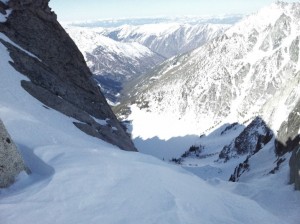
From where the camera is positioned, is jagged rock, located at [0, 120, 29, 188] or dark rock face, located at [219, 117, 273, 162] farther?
dark rock face, located at [219, 117, 273, 162]

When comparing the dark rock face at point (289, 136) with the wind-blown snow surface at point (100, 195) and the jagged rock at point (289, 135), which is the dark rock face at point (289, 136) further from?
the wind-blown snow surface at point (100, 195)

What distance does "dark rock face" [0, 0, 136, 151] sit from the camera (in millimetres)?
44281

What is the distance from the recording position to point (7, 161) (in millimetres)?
17094

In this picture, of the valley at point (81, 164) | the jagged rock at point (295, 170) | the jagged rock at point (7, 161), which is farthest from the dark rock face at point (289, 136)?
the jagged rock at point (7, 161)

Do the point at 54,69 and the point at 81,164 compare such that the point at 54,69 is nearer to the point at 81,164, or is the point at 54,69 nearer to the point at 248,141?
the point at 81,164

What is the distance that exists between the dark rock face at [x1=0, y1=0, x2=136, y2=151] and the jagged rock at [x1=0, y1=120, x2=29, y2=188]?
74.8 ft

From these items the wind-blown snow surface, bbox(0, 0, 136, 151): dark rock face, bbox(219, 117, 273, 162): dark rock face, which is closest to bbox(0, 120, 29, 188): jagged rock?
the wind-blown snow surface

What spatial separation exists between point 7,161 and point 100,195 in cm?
447

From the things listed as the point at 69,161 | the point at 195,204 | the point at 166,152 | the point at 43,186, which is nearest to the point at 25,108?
the point at 69,161

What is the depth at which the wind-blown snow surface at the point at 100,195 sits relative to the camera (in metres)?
14.6

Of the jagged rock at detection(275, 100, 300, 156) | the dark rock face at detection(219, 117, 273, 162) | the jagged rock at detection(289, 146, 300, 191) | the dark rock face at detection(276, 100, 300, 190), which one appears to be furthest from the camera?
the dark rock face at detection(219, 117, 273, 162)

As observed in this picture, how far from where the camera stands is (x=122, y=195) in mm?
16328

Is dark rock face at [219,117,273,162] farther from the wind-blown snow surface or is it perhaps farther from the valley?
the wind-blown snow surface

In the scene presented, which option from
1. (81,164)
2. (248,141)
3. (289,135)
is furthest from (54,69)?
(248,141)
